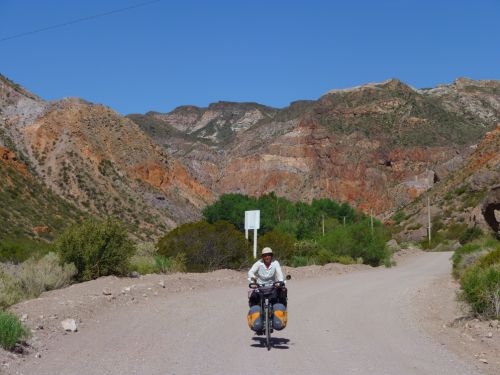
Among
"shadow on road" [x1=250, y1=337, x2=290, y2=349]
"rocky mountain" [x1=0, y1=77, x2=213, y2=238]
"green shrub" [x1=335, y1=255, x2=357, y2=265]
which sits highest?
"rocky mountain" [x1=0, y1=77, x2=213, y2=238]

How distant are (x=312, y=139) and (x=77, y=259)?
125604mm

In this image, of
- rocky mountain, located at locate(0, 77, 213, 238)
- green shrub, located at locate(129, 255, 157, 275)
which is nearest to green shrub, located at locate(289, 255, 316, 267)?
green shrub, located at locate(129, 255, 157, 275)

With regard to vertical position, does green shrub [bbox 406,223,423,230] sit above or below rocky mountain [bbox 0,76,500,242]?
below

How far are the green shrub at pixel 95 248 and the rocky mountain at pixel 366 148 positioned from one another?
109102mm

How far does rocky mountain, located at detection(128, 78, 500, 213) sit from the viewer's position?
132m

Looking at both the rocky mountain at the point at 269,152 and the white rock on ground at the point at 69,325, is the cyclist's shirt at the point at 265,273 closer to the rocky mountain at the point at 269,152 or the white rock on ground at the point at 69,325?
the white rock on ground at the point at 69,325

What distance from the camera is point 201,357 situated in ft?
30.9

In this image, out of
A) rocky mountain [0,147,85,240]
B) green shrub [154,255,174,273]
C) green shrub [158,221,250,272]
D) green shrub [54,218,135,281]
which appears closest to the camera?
green shrub [54,218,135,281]

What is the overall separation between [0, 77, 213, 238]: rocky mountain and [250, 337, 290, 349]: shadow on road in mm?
63846

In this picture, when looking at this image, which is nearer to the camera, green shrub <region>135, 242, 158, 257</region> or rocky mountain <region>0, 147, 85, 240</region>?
green shrub <region>135, 242, 158, 257</region>

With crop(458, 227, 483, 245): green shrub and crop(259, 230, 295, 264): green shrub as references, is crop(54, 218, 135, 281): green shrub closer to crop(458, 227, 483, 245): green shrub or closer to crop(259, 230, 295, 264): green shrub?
crop(259, 230, 295, 264): green shrub

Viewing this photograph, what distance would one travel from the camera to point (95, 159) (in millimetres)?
84625

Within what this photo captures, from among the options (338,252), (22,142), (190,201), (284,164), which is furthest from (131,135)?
(338,252)

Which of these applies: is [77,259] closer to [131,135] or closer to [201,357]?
[201,357]
